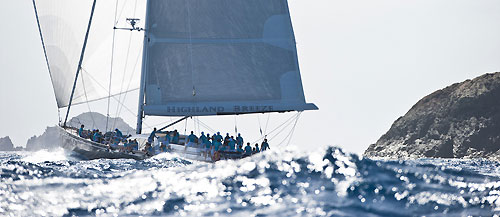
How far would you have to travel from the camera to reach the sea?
1138 cm

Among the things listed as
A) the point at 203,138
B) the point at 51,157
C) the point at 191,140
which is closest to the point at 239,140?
the point at 203,138

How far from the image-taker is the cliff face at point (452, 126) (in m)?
87.2

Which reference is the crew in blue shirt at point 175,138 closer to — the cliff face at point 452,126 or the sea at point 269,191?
the sea at point 269,191

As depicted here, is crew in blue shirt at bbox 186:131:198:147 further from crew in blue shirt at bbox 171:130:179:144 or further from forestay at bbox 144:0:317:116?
forestay at bbox 144:0:317:116

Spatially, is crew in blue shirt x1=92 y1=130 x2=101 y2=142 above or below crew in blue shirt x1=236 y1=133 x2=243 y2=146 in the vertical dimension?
above

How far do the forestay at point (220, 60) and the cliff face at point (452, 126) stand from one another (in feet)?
169

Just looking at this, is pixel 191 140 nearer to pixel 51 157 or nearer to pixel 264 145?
pixel 264 145

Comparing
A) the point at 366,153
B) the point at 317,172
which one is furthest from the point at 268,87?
the point at 366,153

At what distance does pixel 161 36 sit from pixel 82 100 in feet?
28.2

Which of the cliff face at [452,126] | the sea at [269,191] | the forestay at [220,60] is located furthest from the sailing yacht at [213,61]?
the cliff face at [452,126]

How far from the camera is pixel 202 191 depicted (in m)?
12.8

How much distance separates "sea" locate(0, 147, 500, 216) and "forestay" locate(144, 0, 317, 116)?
17553mm

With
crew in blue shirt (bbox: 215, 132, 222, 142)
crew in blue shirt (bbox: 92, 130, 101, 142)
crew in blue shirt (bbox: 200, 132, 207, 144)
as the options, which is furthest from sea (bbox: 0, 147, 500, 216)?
crew in blue shirt (bbox: 92, 130, 101, 142)

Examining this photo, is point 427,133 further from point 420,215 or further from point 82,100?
point 420,215
